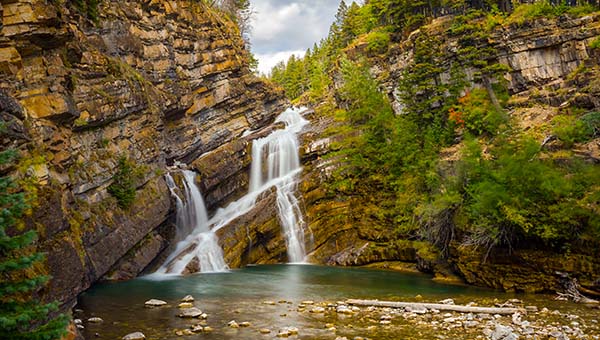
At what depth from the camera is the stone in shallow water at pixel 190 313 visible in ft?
48.5

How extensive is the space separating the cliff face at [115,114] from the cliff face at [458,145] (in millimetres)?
7784

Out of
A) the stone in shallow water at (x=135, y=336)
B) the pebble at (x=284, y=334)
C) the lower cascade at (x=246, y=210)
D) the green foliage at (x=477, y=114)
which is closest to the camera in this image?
the stone in shallow water at (x=135, y=336)

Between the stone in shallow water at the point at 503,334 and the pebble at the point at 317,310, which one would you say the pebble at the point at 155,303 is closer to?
the pebble at the point at 317,310

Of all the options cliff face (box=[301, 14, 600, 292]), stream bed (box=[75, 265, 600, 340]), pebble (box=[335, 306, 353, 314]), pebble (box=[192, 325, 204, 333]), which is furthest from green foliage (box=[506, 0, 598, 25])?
pebble (box=[192, 325, 204, 333])

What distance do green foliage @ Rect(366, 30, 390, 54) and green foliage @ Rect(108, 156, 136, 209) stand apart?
103ft

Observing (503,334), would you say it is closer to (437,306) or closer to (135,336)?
(437,306)

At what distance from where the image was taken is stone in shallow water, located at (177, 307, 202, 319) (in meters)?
14.8

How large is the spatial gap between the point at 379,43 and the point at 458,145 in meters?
19.9

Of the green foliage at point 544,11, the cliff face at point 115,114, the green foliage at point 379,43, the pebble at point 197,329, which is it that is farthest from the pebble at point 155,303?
the green foliage at point 379,43

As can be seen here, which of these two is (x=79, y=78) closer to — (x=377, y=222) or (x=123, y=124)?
(x=123, y=124)

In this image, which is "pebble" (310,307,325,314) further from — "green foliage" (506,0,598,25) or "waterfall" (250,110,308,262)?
"green foliage" (506,0,598,25)

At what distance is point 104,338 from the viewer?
41.1 ft

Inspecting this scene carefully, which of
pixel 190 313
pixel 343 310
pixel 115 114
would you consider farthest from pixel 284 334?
pixel 115 114

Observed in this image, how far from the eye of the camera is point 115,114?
2609 centimetres
